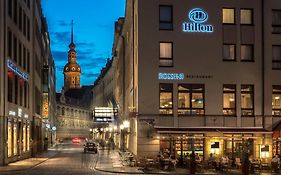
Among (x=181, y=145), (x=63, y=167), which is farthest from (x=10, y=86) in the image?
(x=181, y=145)

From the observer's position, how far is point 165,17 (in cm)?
4350

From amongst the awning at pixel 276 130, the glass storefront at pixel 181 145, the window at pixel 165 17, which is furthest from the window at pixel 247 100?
the window at pixel 165 17

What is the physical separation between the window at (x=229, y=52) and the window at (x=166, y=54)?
4360 mm

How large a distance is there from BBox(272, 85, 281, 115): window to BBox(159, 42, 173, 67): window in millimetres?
8525

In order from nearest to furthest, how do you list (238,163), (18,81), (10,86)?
(238,163), (10,86), (18,81)

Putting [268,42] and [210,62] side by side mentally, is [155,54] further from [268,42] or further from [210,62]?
[268,42]

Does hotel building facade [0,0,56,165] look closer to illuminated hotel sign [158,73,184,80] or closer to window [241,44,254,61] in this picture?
illuminated hotel sign [158,73,184,80]

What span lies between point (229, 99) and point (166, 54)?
6.07 metres

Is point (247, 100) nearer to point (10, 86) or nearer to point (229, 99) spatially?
point (229, 99)

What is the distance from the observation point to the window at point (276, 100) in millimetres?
43906

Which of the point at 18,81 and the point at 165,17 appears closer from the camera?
the point at 165,17

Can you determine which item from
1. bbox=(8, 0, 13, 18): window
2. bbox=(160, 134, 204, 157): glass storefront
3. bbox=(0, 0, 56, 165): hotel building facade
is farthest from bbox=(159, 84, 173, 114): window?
bbox=(8, 0, 13, 18): window

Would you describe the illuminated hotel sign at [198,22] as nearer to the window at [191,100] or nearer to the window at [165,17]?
the window at [165,17]

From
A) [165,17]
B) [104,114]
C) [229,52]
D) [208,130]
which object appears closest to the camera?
[208,130]
